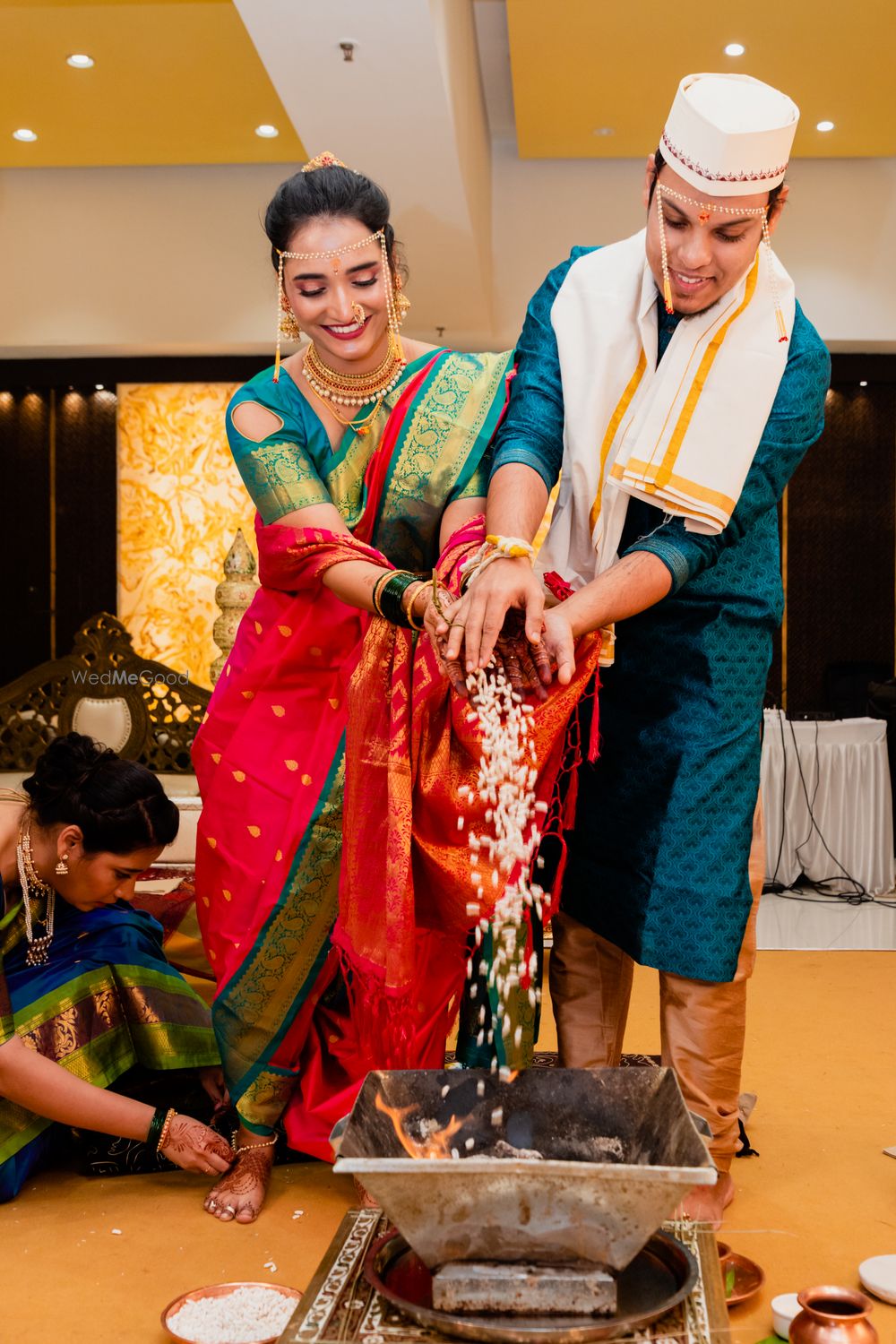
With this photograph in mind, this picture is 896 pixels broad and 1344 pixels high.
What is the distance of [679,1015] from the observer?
7.08 ft

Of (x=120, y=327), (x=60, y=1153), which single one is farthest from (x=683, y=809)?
(x=120, y=327)

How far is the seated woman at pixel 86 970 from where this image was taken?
7.59 ft

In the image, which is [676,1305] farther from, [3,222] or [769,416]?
[3,222]

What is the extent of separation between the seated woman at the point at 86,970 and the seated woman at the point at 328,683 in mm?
130

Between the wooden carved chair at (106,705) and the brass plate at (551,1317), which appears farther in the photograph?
the wooden carved chair at (106,705)

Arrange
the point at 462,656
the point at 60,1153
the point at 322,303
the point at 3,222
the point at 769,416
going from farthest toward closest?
1. the point at 3,222
2. the point at 60,1153
3. the point at 322,303
4. the point at 769,416
5. the point at 462,656

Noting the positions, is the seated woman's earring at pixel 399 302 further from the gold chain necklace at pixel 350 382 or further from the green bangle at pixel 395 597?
the green bangle at pixel 395 597

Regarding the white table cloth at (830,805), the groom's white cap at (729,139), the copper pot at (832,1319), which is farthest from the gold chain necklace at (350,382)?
the white table cloth at (830,805)

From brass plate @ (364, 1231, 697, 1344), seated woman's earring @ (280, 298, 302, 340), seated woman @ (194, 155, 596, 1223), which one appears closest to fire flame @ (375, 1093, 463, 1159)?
brass plate @ (364, 1231, 697, 1344)

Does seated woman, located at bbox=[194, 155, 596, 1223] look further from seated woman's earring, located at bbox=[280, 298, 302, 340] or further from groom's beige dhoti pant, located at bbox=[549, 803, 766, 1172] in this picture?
groom's beige dhoti pant, located at bbox=[549, 803, 766, 1172]

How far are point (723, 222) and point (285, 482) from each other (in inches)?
32.5

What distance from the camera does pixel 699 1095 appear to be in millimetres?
2166

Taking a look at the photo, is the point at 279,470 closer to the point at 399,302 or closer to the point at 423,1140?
the point at 399,302

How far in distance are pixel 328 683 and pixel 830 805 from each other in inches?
153
